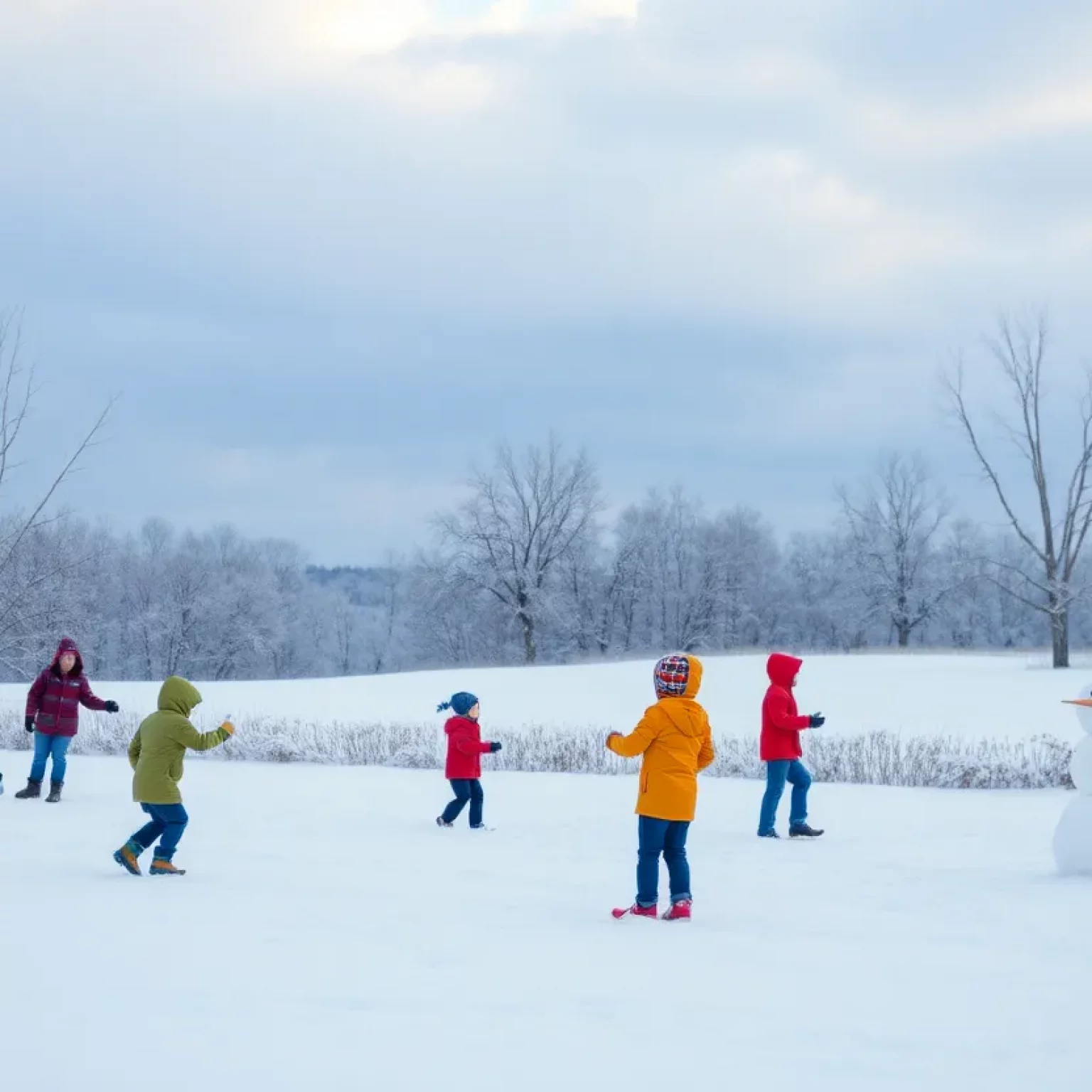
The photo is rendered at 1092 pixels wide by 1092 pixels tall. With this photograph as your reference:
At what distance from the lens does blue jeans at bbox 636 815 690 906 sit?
725 cm

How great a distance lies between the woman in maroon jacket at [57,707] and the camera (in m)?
12.7

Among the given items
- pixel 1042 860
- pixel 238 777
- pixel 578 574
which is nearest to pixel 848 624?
pixel 578 574

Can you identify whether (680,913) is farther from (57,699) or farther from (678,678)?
(57,699)

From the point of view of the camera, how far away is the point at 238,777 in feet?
53.4

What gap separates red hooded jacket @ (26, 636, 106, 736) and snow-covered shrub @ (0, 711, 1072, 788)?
13.5 feet

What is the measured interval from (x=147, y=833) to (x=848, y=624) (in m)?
61.1

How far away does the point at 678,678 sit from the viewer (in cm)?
762

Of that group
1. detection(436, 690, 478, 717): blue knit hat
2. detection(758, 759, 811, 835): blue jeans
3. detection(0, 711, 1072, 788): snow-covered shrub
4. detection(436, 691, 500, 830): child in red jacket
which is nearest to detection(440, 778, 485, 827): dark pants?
detection(436, 691, 500, 830): child in red jacket

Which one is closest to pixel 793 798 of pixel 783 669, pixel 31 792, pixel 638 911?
pixel 783 669

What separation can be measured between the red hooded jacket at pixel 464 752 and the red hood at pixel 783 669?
8.77 ft

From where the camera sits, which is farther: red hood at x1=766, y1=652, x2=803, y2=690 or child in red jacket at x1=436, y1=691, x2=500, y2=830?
child in red jacket at x1=436, y1=691, x2=500, y2=830

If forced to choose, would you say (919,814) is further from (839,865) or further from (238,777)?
(238,777)

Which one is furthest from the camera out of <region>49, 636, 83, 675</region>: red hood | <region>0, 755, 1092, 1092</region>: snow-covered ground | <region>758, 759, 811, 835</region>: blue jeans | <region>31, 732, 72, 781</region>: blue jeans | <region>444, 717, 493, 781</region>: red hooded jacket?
<region>31, 732, 72, 781</region>: blue jeans

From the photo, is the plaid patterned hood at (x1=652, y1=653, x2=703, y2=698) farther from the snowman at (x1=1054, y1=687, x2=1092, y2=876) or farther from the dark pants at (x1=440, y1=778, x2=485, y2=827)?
the dark pants at (x1=440, y1=778, x2=485, y2=827)
